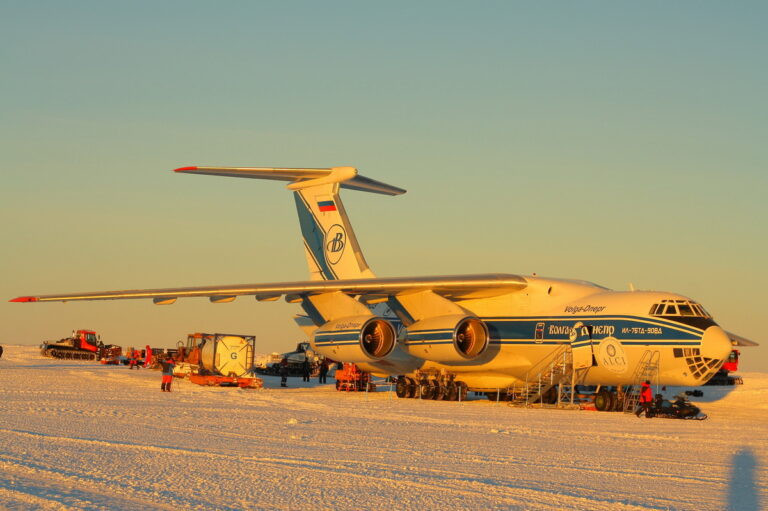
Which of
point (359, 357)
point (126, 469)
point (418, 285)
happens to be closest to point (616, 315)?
point (418, 285)

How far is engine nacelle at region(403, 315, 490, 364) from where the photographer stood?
20656mm

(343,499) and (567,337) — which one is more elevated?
(567,337)

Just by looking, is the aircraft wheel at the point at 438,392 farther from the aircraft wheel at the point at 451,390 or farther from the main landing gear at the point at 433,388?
the aircraft wheel at the point at 451,390

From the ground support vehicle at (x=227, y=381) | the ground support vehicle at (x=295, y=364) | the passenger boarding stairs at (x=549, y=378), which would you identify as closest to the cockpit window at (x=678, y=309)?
the passenger boarding stairs at (x=549, y=378)

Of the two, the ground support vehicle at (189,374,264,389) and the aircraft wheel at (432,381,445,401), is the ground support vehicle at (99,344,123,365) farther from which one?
the aircraft wheel at (432,381,445,401)

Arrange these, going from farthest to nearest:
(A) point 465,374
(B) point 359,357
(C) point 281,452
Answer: (A) point 465,374 → (B) point 359,357 → (C) point 281,452

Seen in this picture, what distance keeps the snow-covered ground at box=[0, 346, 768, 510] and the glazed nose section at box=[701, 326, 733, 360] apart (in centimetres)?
140

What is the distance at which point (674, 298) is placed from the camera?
61.3 feet

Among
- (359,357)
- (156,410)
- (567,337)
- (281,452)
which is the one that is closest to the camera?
(281,452)

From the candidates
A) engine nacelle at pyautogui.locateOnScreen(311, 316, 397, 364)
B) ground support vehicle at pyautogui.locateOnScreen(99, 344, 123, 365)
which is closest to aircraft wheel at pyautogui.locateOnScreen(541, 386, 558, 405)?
engine nacelle at pyautogui.locateOnScreen(311, 316, 397, 364)

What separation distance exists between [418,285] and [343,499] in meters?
14.6

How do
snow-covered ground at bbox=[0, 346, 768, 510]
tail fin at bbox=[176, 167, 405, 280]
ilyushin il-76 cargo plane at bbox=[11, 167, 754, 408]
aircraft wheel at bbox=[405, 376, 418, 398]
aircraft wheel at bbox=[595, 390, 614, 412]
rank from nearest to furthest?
snow-covered ground at bbox=[0, 346, 768, 510], ilyushin il-76 cargo plane at bbox=[11, 167, 754, 408], aircraft wheel at bbox=[595, 390, 614, 412], aircraft wheel at bbox=[405, 376, 418, 398], tail fin at bbox=[176, 167, 405, 280]

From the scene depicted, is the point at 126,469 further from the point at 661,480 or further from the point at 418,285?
the point at 418,285

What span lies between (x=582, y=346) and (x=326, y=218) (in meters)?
9.91
